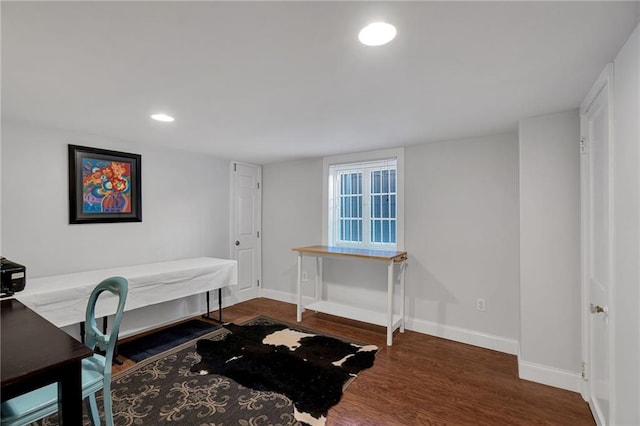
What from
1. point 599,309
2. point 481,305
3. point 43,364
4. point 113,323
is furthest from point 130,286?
point 599,309

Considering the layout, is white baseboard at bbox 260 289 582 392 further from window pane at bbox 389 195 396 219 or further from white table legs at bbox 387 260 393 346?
window pane at bbox 389 195 396 219

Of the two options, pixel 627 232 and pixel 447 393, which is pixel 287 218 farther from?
pixel 627 232

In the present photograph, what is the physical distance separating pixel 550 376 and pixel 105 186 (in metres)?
4.56

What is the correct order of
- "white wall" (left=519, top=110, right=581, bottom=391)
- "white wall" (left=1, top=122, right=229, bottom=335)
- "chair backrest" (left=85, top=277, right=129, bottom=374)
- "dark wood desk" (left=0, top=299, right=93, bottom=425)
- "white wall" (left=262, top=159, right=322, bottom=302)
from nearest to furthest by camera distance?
"dark wood desk" (left=0, top=299, right=93, bottom=425), "chair backrest" (left=85, top=277, right=129, bottom=374), "white wall" (left=519, top=110, right=581, bottom=391), "white wall" (left=1, top=122, right=229, bottom=335), "white wall" (left=262, top=159, right=322, bottom=302)

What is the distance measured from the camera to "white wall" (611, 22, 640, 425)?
132 cm

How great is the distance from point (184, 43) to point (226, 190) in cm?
313

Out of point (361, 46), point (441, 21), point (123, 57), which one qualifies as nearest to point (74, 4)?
point (123, 57)

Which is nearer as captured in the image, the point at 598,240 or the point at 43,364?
the point at 43,364

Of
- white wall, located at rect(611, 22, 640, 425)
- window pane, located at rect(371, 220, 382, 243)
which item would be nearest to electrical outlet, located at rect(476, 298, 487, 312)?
window pane, located at rect(371, 220, 382, 243)

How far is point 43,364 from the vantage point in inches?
44.1

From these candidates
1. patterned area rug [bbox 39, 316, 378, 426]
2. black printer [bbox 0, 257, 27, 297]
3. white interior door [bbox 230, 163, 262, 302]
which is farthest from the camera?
white interior door [bbox 230, 163, 262, 302]

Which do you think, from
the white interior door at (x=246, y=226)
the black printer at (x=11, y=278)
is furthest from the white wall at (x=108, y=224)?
the black printer at (x=11, y=278)

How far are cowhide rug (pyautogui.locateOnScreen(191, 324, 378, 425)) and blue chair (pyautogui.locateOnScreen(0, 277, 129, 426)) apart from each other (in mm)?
988

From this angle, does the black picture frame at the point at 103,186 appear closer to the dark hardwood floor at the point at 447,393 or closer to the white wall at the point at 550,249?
the dark hardwood floor at the point at 447,393
